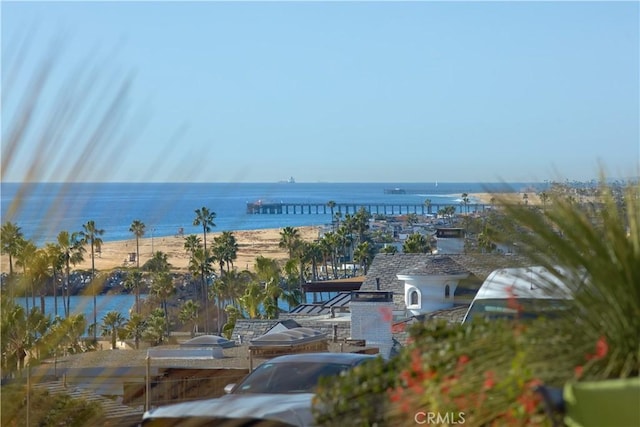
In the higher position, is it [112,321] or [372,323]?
[112,321]

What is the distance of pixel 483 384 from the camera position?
3.21m

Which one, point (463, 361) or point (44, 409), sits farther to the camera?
point (44, 409)

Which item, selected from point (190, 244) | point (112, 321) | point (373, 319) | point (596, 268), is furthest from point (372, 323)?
point (596, 268)

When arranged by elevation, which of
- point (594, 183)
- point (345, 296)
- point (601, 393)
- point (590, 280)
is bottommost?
point (345, 296)

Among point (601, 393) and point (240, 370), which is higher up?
point (601, 393)

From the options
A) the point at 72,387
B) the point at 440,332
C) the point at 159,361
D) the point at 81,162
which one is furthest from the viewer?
the point at 159,361

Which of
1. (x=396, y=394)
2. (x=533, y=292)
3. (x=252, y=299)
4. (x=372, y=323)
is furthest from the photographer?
(x=252, y=299)

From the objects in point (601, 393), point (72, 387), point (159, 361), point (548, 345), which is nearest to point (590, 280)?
point (548, 345)

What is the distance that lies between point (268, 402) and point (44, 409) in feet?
3.31

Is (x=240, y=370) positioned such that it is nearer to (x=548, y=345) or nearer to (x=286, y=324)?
(x=286, y=324)

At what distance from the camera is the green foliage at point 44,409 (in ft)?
11.6

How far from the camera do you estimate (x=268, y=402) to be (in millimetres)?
4398

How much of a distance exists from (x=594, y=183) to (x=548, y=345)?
4.25 ft

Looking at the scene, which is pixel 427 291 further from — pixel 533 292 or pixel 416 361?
pixel 416 361
